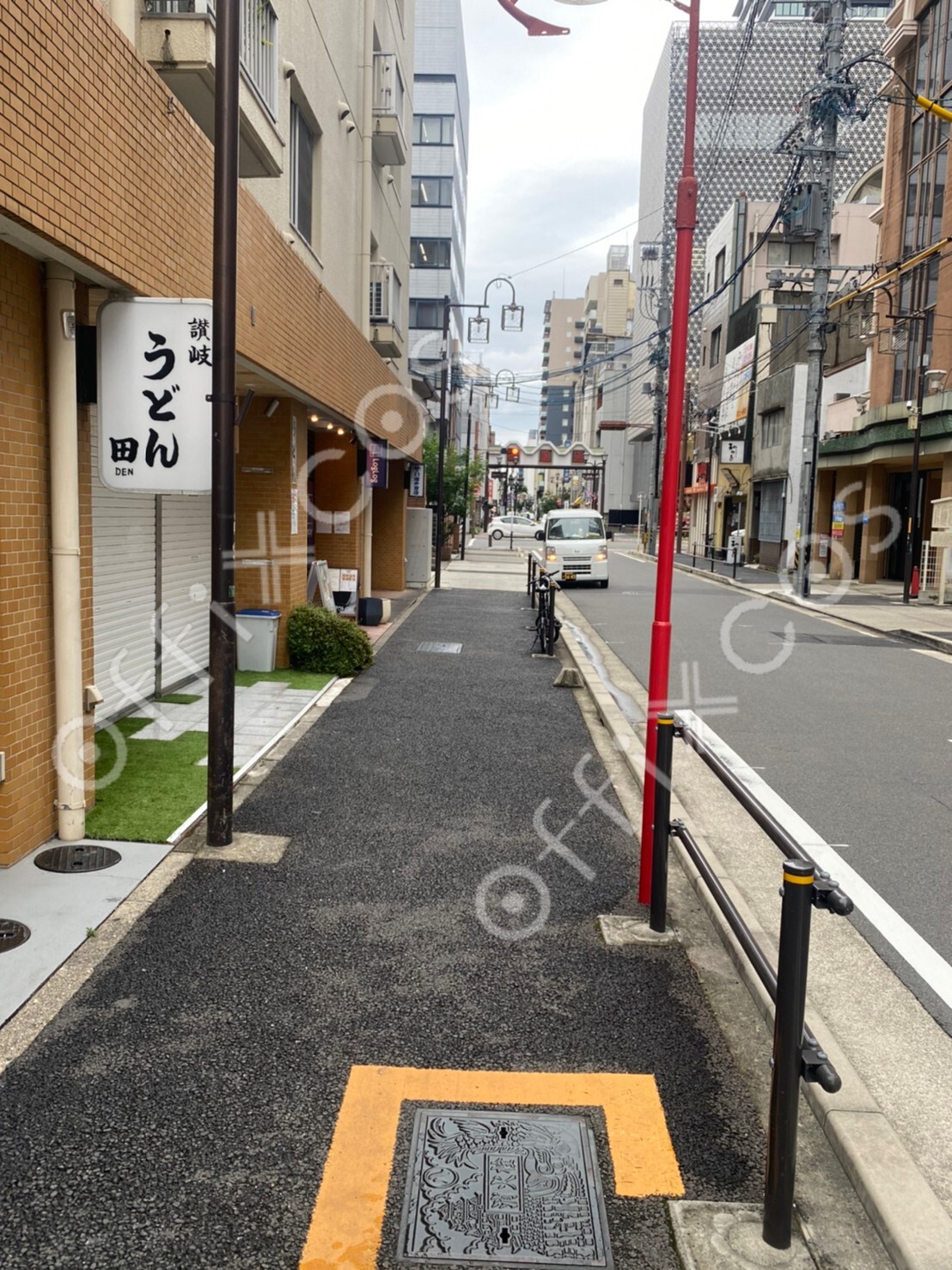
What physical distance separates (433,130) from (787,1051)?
6884 cm

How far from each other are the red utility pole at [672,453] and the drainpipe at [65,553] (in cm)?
328

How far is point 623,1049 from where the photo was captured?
12.5ft

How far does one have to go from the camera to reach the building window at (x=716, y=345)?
190 ft

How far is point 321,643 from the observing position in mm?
11836

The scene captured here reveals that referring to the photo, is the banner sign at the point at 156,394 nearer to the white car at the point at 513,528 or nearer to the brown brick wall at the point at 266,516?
the brown brick wall at the point at 266,516

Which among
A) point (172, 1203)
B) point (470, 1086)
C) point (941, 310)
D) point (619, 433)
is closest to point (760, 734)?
point (470, 1086)

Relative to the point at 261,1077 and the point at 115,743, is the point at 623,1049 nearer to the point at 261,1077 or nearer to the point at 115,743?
the point at 261,1077

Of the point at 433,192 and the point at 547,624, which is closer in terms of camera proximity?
the point at 547,624

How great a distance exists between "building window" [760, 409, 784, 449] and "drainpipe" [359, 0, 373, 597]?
28045mm

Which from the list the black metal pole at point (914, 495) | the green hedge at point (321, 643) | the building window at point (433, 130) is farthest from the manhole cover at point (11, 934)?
→ the building window at point (433, 130)

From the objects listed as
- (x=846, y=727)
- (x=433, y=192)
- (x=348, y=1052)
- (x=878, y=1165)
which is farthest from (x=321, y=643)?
(x=433, y=192)

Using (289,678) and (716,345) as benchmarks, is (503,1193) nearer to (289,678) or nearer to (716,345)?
(289,678)

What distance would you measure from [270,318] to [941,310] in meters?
25.5

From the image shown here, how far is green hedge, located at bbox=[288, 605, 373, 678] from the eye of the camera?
11.9 meters
